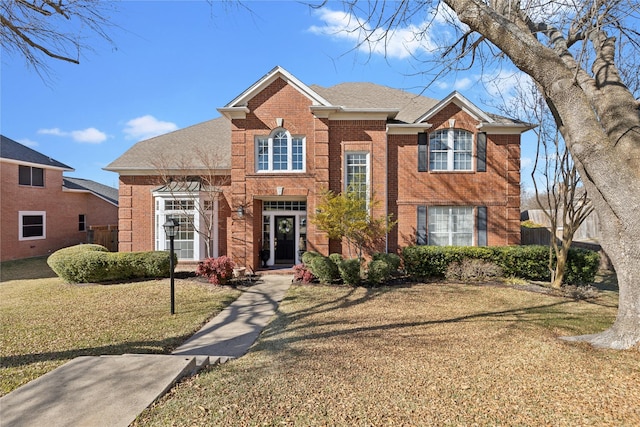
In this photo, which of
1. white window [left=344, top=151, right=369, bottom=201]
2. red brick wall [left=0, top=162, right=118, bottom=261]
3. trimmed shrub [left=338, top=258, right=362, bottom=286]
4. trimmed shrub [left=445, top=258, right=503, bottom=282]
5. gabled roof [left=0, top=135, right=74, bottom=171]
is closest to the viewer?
trimmed shrub [left=338, top=258, right=362, bottom=286]

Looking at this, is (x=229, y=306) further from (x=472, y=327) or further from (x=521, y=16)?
(x=521, y=16)

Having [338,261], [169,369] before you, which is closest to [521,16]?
[338,261]

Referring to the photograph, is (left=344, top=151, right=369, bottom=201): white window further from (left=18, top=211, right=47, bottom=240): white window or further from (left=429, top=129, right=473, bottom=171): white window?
(left=18, top=211, right=47, bottom=240): white window

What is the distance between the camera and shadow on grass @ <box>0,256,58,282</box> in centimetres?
1318

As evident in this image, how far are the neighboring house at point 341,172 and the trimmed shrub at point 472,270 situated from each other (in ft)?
6.52

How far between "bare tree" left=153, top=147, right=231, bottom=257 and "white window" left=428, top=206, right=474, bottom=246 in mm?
9456

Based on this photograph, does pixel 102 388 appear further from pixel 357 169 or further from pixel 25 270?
pixel 25 270

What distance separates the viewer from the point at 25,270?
14.7 meters

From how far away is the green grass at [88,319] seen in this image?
5.47 metres

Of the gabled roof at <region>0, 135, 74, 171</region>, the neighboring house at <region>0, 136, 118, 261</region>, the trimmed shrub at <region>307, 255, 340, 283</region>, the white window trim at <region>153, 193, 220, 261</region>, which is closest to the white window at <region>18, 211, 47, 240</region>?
the neighboring house at <region>0, 136, 118, 261</region>

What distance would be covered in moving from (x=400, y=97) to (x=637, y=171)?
12.5 metres

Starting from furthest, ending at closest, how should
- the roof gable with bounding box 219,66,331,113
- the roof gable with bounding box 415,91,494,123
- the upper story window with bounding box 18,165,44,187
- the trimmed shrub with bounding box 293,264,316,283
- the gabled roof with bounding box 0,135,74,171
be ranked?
the upper story window with bounding box 18,165,44,187
the gabled roof with bounding box 0,135,74,171
the roof gable with bounding box 415,91,494,123
the roof gable with bounding box 219,66,331,113
the trimmed shrub with bounding box 293,264,316,283

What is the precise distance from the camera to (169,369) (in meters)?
4.40

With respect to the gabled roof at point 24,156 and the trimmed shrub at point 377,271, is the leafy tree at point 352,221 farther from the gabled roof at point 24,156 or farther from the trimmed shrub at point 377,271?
the gabled roof at point 24,156
